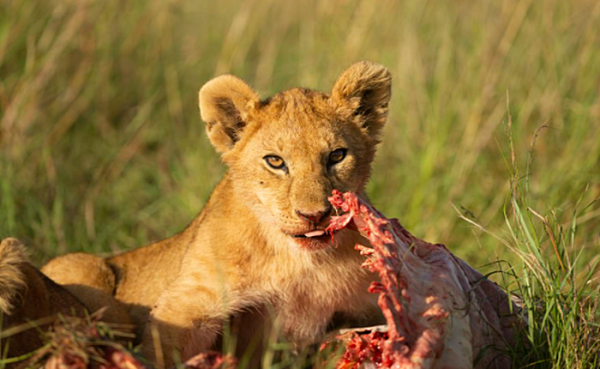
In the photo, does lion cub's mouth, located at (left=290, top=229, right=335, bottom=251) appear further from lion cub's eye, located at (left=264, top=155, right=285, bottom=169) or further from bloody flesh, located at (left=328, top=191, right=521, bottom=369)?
lion cub's eye, located at (left=264, top=155, right=285, bottom=169)

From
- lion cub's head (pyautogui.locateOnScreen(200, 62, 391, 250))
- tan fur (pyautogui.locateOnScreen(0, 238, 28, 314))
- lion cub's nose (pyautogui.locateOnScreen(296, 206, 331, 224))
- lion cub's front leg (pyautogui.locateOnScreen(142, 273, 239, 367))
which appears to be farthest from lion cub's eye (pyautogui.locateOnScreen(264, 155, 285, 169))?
tan fur (pyautogui.locateOnScreen(0, 238, 28, 314))

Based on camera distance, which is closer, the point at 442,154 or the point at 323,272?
the point at 323,272

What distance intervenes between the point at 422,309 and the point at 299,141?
1.02 meters

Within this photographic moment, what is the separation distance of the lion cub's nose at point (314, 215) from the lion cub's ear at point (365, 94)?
2.45ft

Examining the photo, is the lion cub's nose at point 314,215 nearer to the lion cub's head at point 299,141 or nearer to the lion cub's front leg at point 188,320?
the lion cub's head at point 299,141

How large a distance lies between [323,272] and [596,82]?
3330mm

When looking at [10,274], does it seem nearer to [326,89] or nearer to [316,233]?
[316,233]

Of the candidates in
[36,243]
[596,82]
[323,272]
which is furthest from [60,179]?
[596,82]

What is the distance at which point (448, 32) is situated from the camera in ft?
21.2

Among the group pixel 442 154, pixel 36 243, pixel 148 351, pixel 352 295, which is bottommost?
pixel 36 243

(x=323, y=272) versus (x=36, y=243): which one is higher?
(x=323, y=272)

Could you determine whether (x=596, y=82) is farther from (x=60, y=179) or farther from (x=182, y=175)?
(x=60, y=179)

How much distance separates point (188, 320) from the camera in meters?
3.55

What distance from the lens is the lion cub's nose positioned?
325 cm
